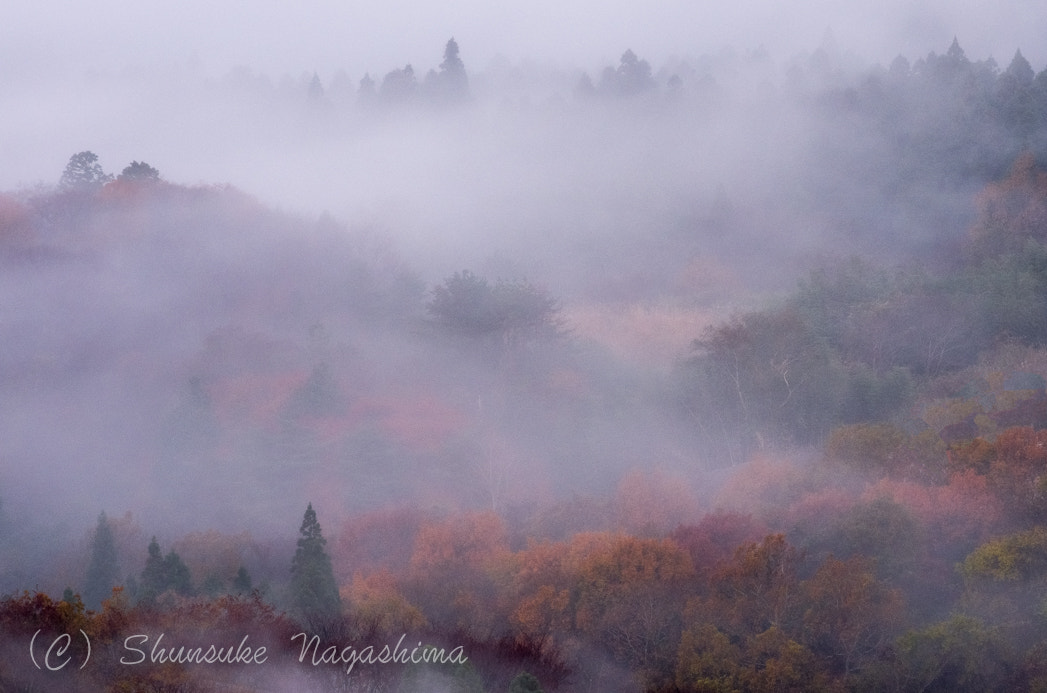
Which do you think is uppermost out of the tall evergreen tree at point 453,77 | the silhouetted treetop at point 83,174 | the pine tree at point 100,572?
the tall evergreen tree at point 453,77

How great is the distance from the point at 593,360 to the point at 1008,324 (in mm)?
20326

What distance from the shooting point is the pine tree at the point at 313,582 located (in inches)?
1169

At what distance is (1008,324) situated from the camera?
5094cm

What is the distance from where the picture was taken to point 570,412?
48.8 meters

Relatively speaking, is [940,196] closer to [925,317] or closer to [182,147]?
[925,317]

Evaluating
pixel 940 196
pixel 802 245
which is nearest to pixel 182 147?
pixel 802 245

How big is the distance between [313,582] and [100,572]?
10465 millimetres

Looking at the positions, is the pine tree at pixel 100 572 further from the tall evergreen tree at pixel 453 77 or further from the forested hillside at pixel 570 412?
the tall evergreen tree at pixel 453 77

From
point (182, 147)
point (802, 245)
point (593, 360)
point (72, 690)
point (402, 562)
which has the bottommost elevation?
point (402, 562)

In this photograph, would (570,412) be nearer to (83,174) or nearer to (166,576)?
(166,576)

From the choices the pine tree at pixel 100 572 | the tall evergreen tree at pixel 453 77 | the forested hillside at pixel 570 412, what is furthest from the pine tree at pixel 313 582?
the tall evergreen tree at pixel 453 77

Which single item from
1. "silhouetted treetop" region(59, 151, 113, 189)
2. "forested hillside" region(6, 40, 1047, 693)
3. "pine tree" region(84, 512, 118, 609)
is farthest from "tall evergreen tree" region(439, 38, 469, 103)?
"pine tree" region(84, 512, 118, 609)

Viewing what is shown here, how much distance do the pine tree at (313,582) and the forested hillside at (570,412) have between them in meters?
0.22

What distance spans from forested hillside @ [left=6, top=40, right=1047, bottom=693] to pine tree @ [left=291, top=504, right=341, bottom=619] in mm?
223
